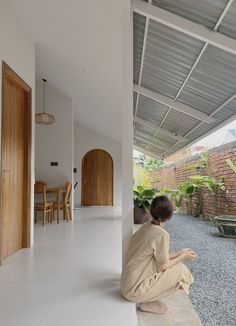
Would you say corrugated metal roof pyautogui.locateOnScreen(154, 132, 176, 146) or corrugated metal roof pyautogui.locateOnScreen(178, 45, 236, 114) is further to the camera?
corrugated metal roof pyautogui.locateOnScreen(154, 132, 176, 146)

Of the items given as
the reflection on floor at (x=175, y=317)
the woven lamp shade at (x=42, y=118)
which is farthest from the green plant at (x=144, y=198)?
the reflection on floor at (x=175, y=317)

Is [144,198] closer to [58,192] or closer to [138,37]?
[58,192]

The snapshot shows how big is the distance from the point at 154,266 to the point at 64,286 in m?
0.92

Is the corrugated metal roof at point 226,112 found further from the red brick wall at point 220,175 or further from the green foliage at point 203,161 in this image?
the green foliage at point 203,161

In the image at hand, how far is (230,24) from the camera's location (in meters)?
3.16

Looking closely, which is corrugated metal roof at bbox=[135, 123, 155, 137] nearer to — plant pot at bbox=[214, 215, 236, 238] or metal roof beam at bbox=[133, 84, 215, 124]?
metal roof beam at bbox=[133, 84, 215, 124]

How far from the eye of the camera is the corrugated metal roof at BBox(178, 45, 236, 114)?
393 cm

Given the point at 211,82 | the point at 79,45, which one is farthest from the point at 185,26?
the point at 79,45

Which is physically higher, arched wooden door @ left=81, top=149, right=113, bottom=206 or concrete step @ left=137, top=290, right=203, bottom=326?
arched wooden door @ left=81, top=149, right=113, bottom=206

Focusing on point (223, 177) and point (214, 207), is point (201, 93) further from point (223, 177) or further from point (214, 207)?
point (214, 207)

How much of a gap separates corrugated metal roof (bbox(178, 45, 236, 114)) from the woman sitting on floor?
8.35 feet

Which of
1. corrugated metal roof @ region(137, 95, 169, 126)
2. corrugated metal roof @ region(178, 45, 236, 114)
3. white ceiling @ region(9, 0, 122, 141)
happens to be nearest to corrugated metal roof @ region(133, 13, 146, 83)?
white ceiling @ region(9, 0, 122, 141)

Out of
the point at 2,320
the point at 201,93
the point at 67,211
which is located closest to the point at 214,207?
the point at 201,93

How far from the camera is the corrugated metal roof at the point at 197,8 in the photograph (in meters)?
3.03
